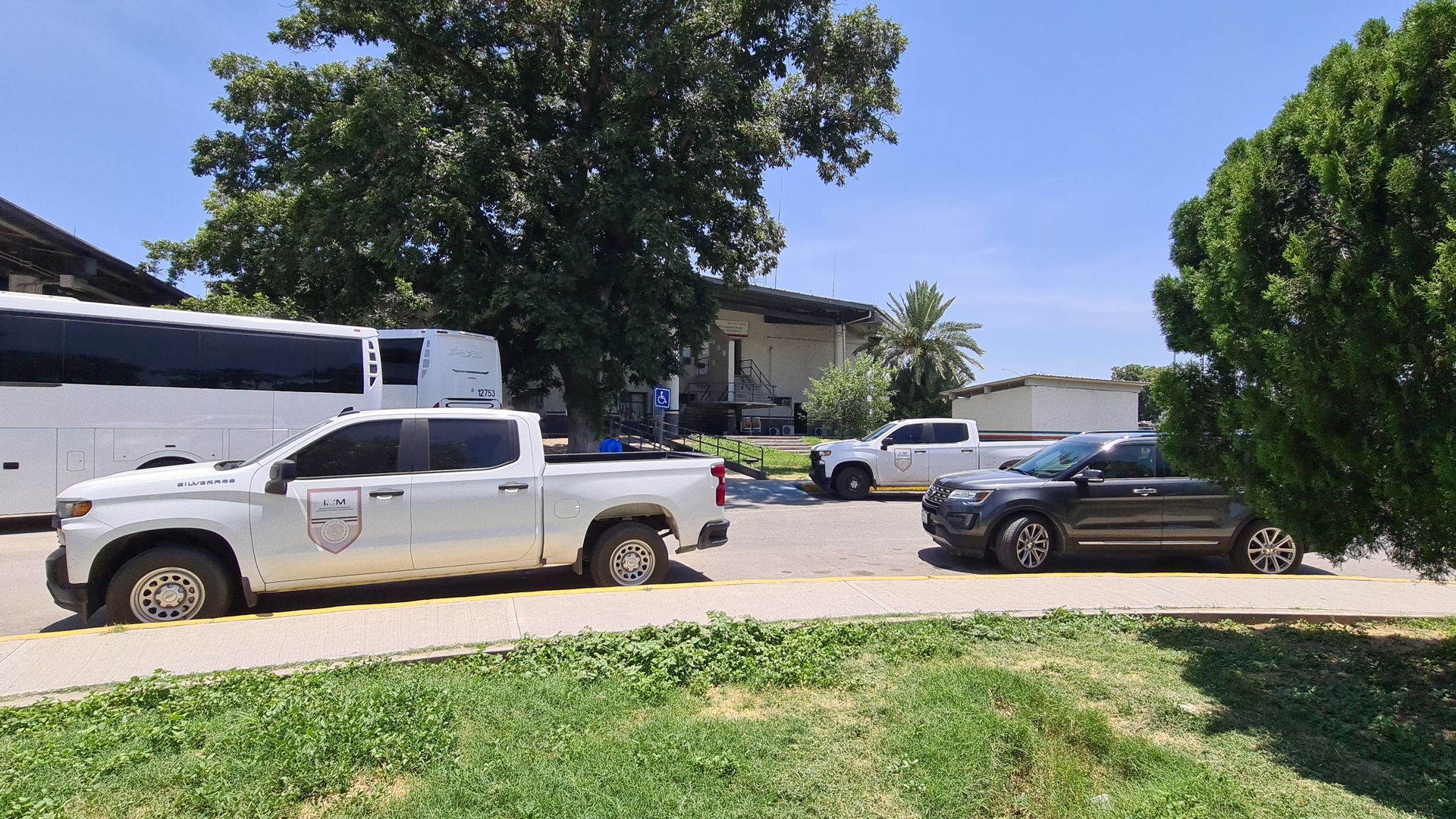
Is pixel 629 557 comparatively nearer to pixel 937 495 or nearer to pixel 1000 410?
pixel 937 495

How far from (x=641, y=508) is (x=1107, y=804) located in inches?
195

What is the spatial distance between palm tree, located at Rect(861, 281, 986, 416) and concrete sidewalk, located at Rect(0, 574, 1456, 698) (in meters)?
34.8

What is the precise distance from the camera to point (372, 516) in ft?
21.6

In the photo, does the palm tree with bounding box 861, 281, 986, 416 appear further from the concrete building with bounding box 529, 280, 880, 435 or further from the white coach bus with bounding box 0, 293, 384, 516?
the white coach bus with bounding box 0, 293, 384, 516

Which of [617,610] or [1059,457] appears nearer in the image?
[617,610]

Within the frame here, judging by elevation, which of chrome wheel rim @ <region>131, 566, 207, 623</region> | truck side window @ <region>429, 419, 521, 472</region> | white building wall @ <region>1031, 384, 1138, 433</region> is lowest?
chrome wheel rim @ <region>131, 566, 207, 623</region>

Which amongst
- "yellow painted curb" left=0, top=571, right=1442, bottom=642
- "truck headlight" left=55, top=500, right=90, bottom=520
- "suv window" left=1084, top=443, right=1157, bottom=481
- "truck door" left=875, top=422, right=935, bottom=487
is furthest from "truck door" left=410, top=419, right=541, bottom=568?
"truck door" left=875, top=422, right=935, bottom=487

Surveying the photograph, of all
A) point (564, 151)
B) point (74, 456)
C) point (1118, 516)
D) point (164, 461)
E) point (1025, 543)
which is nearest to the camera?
point (1025, 543)

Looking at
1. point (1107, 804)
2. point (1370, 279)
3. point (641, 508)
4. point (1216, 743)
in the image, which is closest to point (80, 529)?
point (641, 508)

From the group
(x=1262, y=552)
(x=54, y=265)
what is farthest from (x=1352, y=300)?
(x=54, y=265)

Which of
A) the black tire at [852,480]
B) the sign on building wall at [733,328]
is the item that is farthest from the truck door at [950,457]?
the sign on building wall at [733,328]

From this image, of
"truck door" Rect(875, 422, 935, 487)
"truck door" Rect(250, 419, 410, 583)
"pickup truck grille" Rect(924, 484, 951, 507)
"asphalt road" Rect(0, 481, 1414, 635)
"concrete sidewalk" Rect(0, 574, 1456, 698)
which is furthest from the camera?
"truck door" Rect(875, 422, 935, 487)

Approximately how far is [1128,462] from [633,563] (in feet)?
19.9

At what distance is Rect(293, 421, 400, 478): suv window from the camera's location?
6547 mm
